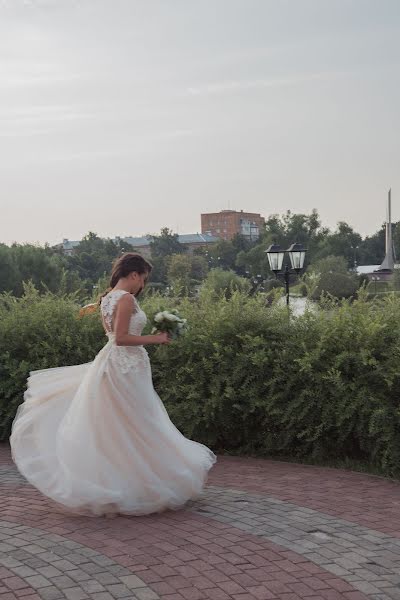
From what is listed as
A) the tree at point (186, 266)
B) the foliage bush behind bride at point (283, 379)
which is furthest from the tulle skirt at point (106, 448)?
the tree at point (186, 266)

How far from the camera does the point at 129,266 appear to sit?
217 inches

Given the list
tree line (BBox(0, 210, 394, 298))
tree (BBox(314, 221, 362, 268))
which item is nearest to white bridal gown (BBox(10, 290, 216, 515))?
tree line (BBox(0, 210, 394, 298))

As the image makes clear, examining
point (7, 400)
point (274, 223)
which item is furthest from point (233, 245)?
point (7, 400)

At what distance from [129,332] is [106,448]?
910 millimetres

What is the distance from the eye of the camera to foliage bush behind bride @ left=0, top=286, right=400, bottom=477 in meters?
6.95

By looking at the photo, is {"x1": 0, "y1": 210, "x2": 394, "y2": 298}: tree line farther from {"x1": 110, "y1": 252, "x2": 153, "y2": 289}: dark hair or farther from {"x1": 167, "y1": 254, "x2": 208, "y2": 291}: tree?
{"x1": 110, "y1": 252, "x2": 153, "y2": 289}: dark hair

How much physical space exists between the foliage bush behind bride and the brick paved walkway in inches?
40.6

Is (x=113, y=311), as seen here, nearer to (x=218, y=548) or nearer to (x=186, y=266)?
(x=218, y=548)

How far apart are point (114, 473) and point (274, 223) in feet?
367

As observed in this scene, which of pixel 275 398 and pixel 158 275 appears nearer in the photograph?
pixel 275 398

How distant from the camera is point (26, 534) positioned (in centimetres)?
482

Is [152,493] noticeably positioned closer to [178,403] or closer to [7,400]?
[178,403]

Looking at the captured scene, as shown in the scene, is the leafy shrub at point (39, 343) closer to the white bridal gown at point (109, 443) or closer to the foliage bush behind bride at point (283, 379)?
the foliage bush behind bride at point (283, 379)

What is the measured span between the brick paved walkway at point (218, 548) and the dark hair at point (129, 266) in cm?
187
